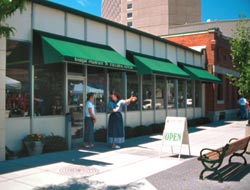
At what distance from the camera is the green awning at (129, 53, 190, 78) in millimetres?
15000

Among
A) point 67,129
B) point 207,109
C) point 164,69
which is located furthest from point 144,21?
point 67,129

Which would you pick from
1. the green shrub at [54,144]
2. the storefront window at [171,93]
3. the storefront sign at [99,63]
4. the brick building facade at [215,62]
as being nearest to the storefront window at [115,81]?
→ the storefront sign at [99,63]

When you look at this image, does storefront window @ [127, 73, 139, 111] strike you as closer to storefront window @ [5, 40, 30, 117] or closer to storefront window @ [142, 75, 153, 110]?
storefront window @ [142, 75, 153, 110]

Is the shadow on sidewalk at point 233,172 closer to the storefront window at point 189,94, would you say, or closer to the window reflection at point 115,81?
the window reflection at point 115,81

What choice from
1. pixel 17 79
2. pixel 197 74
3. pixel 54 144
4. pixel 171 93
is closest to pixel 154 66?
pixel 171 93

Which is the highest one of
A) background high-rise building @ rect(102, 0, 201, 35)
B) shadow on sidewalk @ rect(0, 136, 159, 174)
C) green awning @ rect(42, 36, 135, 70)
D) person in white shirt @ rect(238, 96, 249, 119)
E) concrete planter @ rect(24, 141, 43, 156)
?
background high-rise building @ rect(102, 0, 201, 35)

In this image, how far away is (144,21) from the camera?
97.5 metres

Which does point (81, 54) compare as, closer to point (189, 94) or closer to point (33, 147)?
point (33, 147)

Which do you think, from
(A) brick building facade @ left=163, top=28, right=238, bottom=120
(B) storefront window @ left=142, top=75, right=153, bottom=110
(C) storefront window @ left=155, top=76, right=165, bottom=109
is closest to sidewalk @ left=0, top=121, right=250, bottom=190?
(B) storefront window @ left=142, top=75, right=153, bottom=110

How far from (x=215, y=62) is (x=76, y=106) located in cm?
1521

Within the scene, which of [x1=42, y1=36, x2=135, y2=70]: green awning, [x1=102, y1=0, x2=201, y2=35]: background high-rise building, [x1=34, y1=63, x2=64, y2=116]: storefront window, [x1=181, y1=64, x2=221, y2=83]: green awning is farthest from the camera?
[x1=102, y1=0, x2=201, y2=35]: background high-rise building

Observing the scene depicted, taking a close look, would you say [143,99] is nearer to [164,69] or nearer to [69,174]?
[164,69]

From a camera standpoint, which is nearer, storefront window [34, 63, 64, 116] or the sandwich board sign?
the sandwich board sign

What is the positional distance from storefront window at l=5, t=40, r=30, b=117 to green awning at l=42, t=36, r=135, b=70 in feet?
2.39
